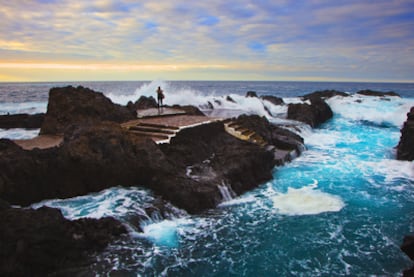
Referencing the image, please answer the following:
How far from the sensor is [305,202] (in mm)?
9961

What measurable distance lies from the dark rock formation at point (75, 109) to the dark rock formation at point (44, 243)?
7669mm

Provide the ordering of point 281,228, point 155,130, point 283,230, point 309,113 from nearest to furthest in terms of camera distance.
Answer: point 283,230
point 281,228
point 155,130
point 309,113

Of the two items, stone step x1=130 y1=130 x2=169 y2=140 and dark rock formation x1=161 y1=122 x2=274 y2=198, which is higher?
stone step x1=130 y1=130 x2=169 y2=140

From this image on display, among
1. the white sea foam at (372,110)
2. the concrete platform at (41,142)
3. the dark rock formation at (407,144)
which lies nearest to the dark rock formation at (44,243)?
the concrete platform at (41,142)

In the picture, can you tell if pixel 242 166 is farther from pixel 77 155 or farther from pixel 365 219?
pixel 77 155

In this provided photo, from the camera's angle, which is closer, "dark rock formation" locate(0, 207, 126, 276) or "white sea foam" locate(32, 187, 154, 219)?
"dark rock formation" locate(0, 207, 126, 276)

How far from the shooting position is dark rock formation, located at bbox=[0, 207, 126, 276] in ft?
18.5

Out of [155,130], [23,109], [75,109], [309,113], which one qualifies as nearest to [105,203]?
[155,130]

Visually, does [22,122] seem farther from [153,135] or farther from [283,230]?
[283,230]

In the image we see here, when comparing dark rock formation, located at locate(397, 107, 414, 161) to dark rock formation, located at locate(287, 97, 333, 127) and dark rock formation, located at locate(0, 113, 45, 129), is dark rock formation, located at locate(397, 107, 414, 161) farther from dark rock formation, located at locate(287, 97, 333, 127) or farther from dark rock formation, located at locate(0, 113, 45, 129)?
→ dark rock formation, located at locate(0, 113, 45, 129)

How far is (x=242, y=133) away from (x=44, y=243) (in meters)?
10.1

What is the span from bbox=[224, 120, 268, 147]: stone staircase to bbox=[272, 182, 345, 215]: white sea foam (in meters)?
3.96

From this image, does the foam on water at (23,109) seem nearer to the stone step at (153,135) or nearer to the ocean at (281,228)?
the stone step at (153,135)

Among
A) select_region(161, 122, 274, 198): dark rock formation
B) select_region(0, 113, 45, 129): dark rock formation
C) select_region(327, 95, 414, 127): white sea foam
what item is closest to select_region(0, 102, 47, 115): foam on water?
select_region(0, 113, 45, 129): dark rock formation
